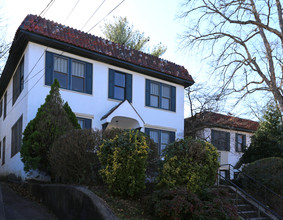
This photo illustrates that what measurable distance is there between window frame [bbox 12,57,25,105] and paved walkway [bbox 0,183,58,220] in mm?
5596

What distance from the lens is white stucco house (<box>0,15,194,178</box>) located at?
1439 cm

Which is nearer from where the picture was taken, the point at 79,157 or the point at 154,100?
the point at 79,157

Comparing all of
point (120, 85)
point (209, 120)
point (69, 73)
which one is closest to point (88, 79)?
point (69, 73)

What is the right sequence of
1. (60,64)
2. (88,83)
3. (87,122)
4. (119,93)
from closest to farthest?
(60,64), (87,122), (88,83), (119,93)

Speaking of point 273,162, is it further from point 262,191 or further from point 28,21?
point 28,21

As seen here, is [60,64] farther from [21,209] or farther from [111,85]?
[21,209]

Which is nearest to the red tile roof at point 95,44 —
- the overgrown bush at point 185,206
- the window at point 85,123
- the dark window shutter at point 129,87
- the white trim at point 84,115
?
the dark window shutter at point 129,87

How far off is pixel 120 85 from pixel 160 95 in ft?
8.89

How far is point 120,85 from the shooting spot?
17328 mm

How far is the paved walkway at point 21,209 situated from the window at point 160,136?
8.15m

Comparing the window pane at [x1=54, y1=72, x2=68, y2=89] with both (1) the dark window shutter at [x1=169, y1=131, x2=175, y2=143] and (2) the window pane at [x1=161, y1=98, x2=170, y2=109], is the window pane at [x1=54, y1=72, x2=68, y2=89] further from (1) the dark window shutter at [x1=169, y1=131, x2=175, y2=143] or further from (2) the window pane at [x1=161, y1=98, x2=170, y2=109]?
(1) the dark window shutter at [x1=169, y1=131, x2=175, y2=143]

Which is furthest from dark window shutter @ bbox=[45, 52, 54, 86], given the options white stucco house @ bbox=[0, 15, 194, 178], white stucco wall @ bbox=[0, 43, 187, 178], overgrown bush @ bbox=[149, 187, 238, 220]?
overgrown bush @ bbox=[149, 187, 238, 220]

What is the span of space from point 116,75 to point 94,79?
4.71 ft

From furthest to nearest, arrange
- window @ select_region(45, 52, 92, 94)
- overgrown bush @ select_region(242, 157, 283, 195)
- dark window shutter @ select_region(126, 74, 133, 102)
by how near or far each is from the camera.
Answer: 1. dark window shutter @ select_region(126, 74, 133, 102)
2. window @ select_region(45, 52, 92, 94)
3. overgrown bush @ select_region(242, 157, 283, 195)
